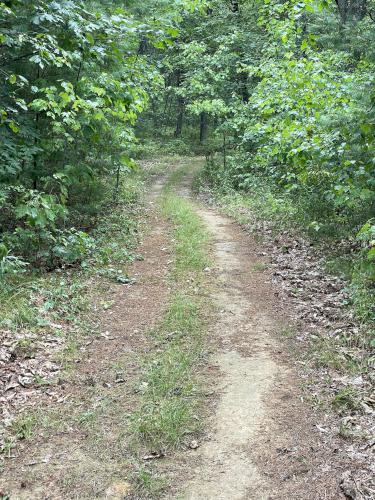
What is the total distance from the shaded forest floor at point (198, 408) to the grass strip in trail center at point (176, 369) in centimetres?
2

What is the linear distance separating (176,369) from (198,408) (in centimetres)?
79

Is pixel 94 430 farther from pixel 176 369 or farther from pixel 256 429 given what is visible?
pixel 256 429

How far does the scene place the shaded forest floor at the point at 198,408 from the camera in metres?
3.74

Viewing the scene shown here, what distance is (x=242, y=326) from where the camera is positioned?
6.62 m

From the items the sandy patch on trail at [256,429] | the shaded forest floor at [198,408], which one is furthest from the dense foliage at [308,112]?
the sandy patch on trail at [256,429]

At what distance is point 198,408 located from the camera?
4.68 m

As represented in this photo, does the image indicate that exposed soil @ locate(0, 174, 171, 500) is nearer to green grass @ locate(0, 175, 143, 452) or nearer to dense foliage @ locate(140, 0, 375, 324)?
green grass @ locate(0, 175, 143, 452)

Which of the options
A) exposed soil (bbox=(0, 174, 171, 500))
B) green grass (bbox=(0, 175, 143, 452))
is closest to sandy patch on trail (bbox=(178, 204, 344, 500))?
exposed soil (bbox=(0, 174, 171, 500))

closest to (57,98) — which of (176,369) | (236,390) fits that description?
(176,369)

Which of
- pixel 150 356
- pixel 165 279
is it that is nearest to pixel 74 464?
pixel 150 356

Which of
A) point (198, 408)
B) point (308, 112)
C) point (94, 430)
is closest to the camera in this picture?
point (94, 430)

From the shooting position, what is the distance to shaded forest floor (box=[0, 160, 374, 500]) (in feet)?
12.3

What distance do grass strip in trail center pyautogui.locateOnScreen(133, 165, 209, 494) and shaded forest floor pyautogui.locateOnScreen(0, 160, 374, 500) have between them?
0.05 ft

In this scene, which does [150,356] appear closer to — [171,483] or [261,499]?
[171,483]
